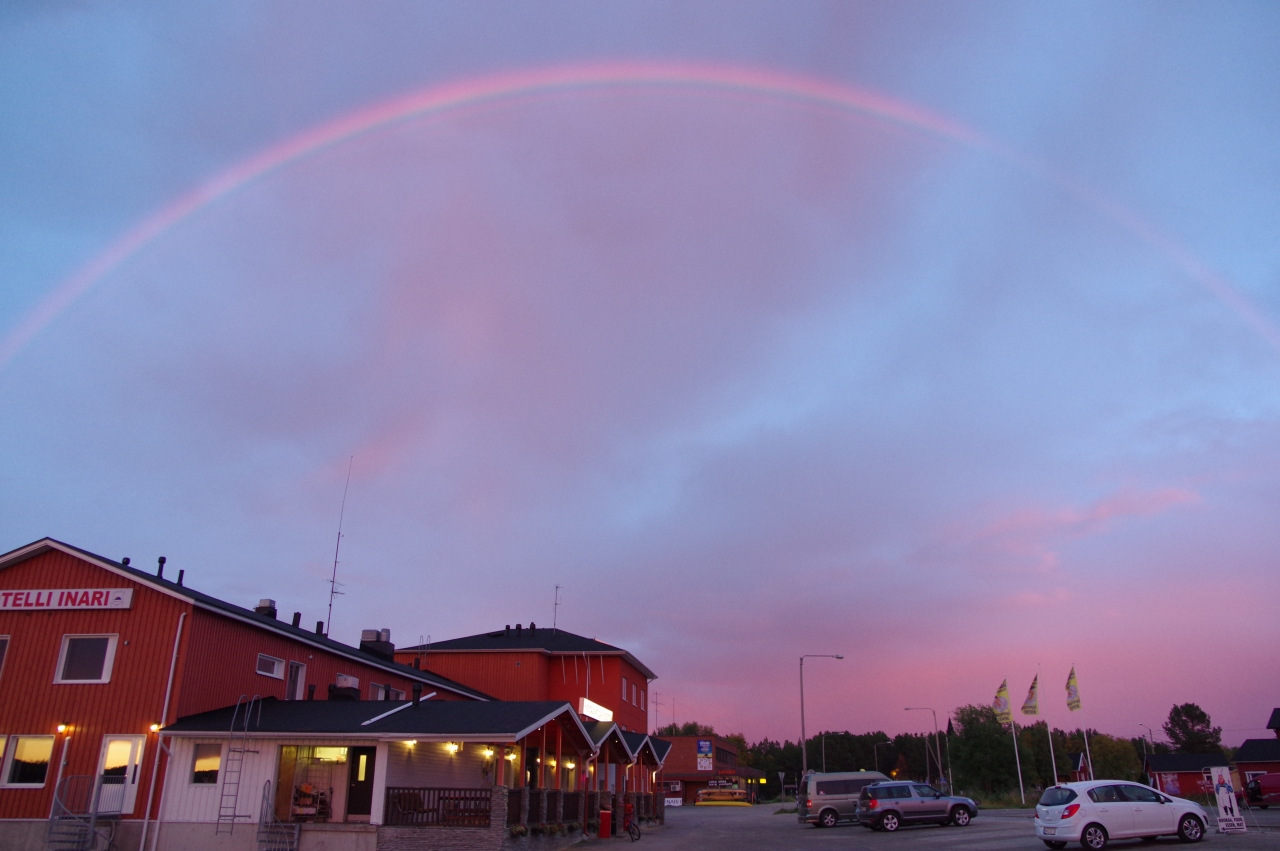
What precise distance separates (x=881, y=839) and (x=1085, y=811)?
9.46 metres

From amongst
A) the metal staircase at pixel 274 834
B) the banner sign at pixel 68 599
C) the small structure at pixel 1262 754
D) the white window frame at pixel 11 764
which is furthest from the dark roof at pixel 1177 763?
the white window frame at pixel 11 764

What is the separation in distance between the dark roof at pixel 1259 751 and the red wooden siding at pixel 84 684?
249 feet

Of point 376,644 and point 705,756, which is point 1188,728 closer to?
point 705,756

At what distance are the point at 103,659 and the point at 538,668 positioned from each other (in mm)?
25765

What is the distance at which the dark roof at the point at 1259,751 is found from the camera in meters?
66.7

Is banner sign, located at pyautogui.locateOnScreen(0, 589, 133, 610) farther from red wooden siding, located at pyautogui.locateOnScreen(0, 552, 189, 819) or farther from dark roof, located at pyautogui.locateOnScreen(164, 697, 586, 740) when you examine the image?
dark roof, located at pyautogui.locateOnScreen(164, 697, 586, 740)

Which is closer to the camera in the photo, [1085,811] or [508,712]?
[1085,811]

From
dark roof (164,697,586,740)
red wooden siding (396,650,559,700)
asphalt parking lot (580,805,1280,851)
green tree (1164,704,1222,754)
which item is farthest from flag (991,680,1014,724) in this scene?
green tree (1164,704,1222,754)

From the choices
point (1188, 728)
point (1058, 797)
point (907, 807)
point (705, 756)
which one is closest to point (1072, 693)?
point (907, 807)

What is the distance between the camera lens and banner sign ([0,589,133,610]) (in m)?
26.2

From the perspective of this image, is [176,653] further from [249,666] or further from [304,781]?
[304,781]

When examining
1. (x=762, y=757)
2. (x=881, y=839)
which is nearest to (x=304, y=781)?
(x=881, y=839)

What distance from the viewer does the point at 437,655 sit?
5019cm

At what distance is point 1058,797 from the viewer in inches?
869
